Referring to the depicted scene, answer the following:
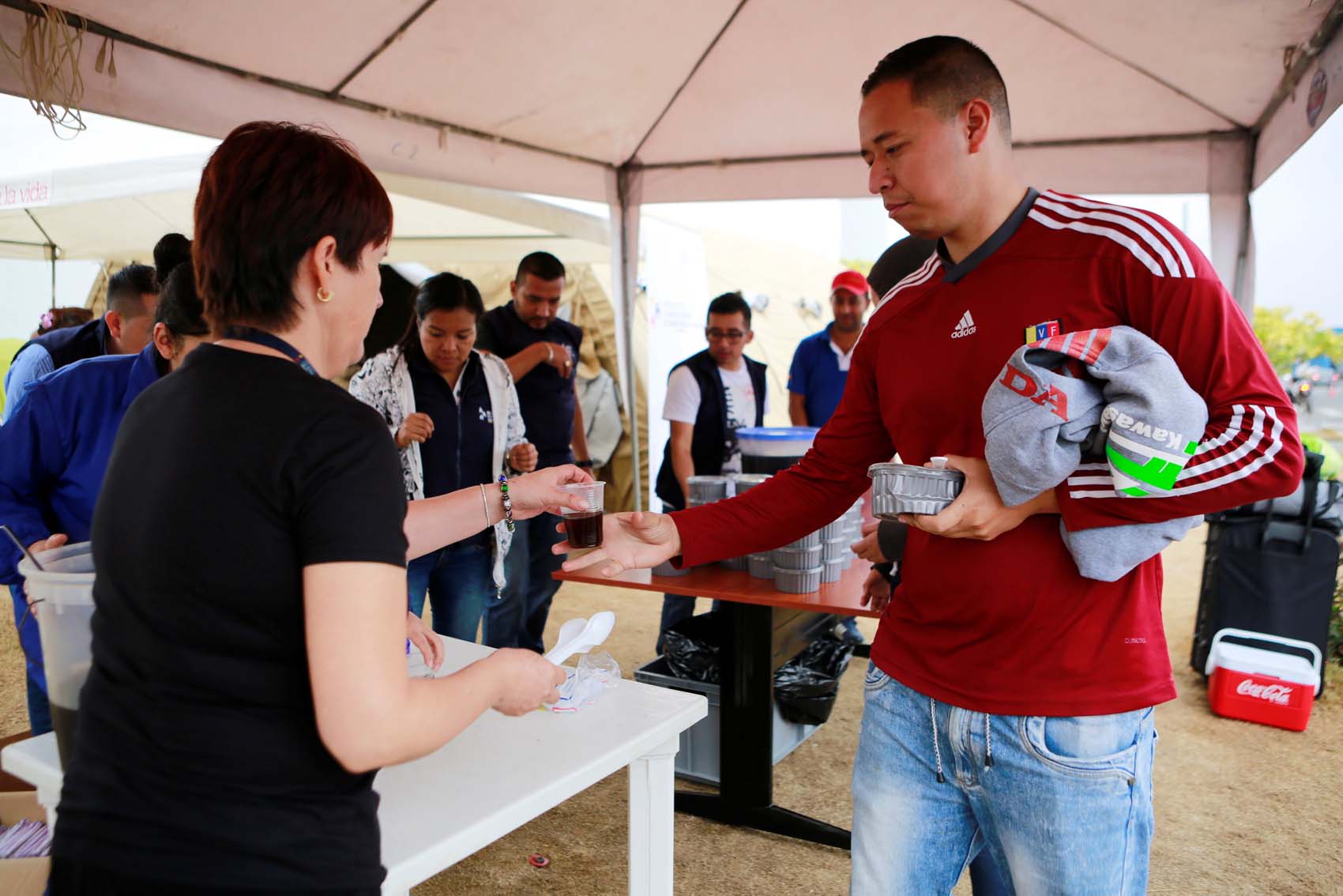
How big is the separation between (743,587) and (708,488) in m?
0.39

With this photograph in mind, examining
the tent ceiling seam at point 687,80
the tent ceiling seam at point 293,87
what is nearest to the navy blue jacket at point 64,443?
the tent ceiling seam at point 293,87

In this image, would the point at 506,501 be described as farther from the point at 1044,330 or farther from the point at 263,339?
the point at 1044,330

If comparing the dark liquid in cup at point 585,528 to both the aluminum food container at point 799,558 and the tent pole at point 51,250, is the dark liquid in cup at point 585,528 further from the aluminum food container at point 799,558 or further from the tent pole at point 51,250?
the tent pole at point 51,250

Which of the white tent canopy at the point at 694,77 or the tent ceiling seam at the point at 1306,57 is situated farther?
the white tent canopy at the point at 694,77

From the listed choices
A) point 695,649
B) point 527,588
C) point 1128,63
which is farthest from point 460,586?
point 1128,63

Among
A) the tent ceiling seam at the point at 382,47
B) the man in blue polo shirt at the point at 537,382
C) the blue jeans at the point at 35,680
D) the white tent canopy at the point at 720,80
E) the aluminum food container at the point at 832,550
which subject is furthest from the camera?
the man in blue polo shirt at the point at 537,382

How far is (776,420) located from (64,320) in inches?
502

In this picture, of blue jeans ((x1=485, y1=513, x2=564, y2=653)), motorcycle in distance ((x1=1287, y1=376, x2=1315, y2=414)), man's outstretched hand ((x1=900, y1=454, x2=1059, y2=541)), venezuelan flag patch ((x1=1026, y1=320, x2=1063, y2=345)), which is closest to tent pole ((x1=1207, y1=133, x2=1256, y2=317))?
blue jeans ((x1=485, y1=513, x2=564, y2=653))

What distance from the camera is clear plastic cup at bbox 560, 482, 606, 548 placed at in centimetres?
200

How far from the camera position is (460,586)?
12.8 ft

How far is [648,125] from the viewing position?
538 cm

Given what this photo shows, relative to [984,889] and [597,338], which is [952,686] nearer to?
[984,889]

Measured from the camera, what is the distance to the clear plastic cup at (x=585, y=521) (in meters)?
2.00

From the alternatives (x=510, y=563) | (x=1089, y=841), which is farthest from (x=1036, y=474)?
(x=510, y=563)
